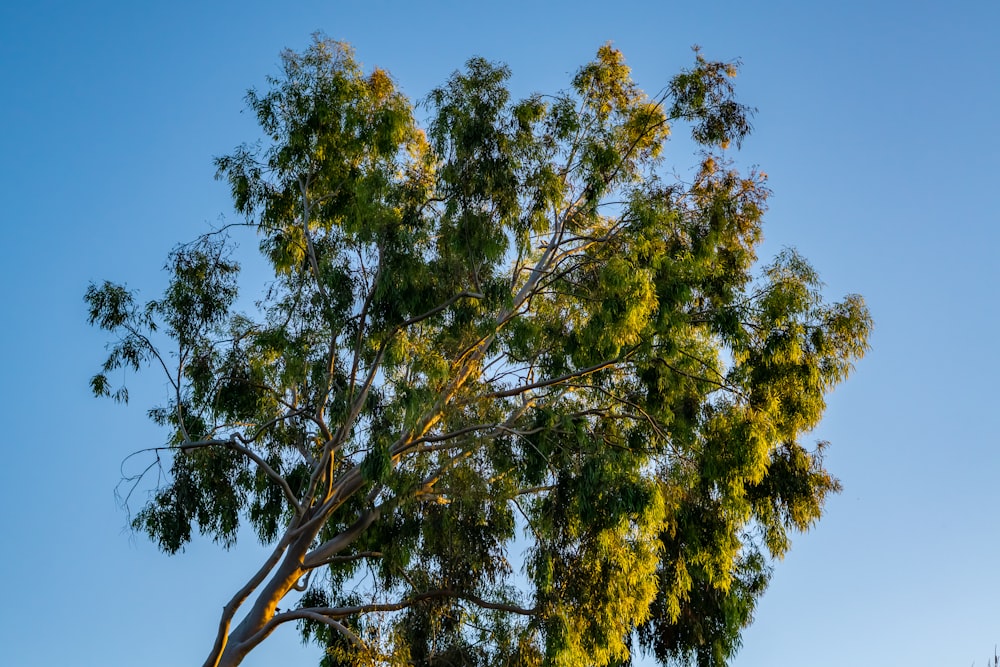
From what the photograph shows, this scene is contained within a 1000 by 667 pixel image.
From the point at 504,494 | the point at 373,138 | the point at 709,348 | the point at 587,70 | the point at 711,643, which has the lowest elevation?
the point at 711,643

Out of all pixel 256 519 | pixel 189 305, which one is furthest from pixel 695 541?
pixel 189 305

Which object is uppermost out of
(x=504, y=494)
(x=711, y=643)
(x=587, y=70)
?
(x=587, y=70)

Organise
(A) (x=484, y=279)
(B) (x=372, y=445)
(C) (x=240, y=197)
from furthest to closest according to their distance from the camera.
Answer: (C) (x=240, y=197) < (A) (x=484, y=279) < (B) (x=372, y=445)

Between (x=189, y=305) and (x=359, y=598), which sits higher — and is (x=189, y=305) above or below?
above

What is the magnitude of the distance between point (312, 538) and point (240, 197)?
3.98m

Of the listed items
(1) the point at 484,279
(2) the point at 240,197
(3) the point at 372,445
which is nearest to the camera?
(3) the point at 372,445

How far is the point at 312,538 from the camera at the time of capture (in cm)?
1242

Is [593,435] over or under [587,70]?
under

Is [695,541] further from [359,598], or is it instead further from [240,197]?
[240,197]

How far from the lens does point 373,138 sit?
12.7 meters

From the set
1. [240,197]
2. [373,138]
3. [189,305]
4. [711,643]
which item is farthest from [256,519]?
[711,643]

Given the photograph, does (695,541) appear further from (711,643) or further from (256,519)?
(256,519)

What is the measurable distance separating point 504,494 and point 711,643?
3.29 m

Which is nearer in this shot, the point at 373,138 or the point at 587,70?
the point at 373,138
